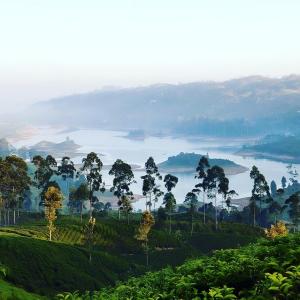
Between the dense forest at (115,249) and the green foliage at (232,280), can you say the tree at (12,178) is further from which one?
the green foliage at (232,280)

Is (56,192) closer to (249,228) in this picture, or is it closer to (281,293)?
(249,228)

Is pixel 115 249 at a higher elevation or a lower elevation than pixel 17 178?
lower

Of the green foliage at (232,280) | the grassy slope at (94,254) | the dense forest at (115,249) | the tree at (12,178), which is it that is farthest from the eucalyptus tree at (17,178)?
the green foliage at (232,280)

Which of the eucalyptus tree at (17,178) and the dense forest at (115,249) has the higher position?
the eucalyptus tree at (17,178)

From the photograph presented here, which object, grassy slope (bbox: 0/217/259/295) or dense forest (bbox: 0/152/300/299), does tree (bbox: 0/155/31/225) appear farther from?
grassy slope (bbox: 0/217/259/295)

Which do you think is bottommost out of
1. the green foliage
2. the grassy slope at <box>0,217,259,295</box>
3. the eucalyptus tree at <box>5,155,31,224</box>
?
the grassy slope at <box>0,217,259,295</box>

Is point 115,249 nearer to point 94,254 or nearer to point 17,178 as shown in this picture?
point 94,254

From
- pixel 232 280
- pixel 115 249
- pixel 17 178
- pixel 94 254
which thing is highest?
pixel 17 178

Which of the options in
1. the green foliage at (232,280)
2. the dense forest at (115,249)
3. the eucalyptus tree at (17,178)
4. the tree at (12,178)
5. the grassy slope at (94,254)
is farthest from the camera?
the eucalyptus tree at (17,178)

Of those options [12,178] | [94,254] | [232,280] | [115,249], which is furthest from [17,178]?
[232,280]

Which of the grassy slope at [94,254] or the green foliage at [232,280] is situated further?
the grassy slope at [94,254]

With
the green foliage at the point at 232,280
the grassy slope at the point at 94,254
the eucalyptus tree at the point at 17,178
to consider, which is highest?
the eucalyptus tree at the point at 17,178

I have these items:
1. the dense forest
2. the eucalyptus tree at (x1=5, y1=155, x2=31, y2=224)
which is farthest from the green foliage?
the eucalyptus tree at (x1=5, y1=155, x2=31, y2=224)

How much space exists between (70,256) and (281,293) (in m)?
97.2
